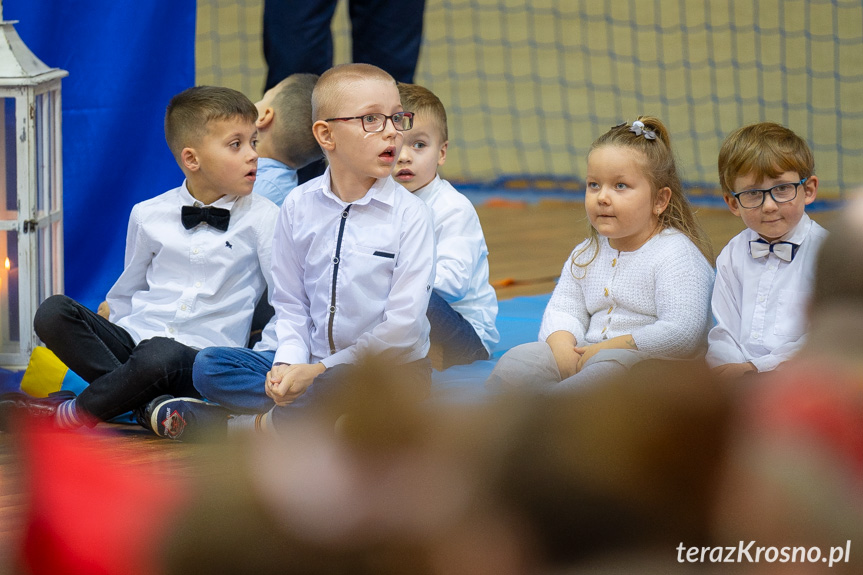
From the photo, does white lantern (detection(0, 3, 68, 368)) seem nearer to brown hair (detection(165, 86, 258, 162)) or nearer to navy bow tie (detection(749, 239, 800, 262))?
brown hair (detection(165, 86, 258, 162))

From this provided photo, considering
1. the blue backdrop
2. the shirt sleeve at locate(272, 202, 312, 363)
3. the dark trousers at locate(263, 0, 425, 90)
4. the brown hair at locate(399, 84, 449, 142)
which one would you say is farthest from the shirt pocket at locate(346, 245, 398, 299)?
the blue backdrop

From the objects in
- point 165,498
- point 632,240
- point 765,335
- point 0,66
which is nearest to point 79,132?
point 0,66

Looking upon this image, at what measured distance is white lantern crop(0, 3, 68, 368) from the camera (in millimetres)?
1829

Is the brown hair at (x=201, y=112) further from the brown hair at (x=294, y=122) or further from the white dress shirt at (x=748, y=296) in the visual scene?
the white dress shirt at (x=748, y=296)

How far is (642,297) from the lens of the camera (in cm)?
156

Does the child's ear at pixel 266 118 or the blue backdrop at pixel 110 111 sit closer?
the child's ear at pixel 266 118

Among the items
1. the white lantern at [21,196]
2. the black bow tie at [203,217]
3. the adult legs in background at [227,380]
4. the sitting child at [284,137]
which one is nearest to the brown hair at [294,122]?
the sitting child at [284,137]

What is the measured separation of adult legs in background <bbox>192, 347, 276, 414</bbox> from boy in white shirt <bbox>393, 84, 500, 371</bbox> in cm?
36

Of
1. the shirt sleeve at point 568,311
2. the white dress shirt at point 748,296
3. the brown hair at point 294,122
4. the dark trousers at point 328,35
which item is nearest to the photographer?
the white dress shirt at point 748,296

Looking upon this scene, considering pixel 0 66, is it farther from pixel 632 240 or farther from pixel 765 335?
pixel 765 335

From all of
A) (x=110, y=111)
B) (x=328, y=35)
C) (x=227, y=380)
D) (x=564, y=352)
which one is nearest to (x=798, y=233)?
(x=564, y=352)

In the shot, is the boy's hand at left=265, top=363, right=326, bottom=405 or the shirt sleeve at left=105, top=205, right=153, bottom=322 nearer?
the boy's hand at left=265, top=363, right=326, bottom=405

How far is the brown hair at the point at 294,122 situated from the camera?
1.96 m

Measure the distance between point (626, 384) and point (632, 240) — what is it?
1.44 m
